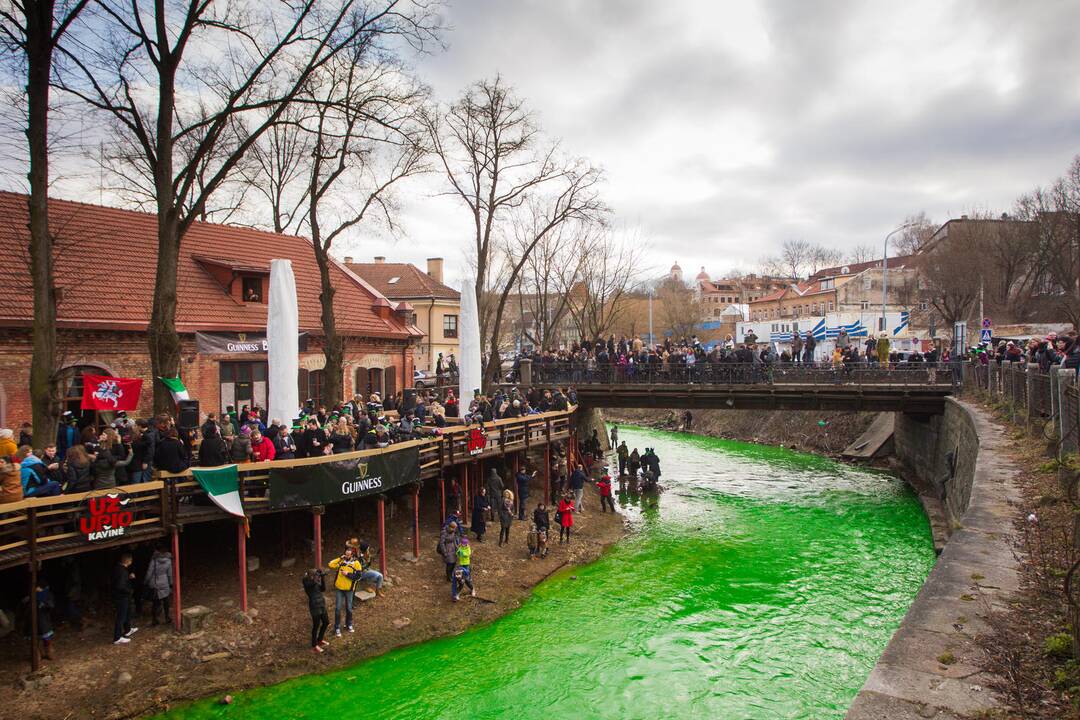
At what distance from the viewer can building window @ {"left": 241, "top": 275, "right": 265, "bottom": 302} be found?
25.2 metres

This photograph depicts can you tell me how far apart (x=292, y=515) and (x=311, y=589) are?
140 inches

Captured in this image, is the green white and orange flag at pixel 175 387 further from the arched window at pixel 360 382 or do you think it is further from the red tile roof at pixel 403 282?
the red tile roof at pixel 403 282

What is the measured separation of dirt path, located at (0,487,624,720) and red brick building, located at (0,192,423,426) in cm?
795

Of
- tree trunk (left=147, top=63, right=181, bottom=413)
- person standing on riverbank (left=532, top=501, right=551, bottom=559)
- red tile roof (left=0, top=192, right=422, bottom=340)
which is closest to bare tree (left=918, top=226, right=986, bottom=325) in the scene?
red tile roof (left=0, top=192, right=422, bottom=340)

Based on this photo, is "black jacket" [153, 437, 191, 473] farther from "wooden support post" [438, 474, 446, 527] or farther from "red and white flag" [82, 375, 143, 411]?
"wooden support post" [438, 474, 446, 527]

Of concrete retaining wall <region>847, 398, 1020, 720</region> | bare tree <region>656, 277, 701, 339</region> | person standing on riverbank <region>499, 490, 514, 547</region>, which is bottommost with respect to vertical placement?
person standing on riverbank <region>499, 490, 514, 547</region>

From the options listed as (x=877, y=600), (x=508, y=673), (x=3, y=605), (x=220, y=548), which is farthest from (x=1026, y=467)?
(x=3, y=605)

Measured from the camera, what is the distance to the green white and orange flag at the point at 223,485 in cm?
1208

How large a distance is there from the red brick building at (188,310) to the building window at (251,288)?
38mm

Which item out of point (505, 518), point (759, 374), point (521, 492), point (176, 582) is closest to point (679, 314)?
point (759, 374)

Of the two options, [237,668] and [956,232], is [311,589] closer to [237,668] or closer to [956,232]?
[237,668]

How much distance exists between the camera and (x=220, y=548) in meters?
14.2

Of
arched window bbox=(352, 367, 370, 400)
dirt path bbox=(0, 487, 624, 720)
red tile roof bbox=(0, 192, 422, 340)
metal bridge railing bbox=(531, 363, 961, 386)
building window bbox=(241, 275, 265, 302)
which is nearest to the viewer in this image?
dirt path bbox=(0, 487, 624, 720)

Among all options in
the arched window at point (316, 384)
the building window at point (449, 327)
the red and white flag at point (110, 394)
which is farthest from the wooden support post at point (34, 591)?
the building window at point (449, 327)
